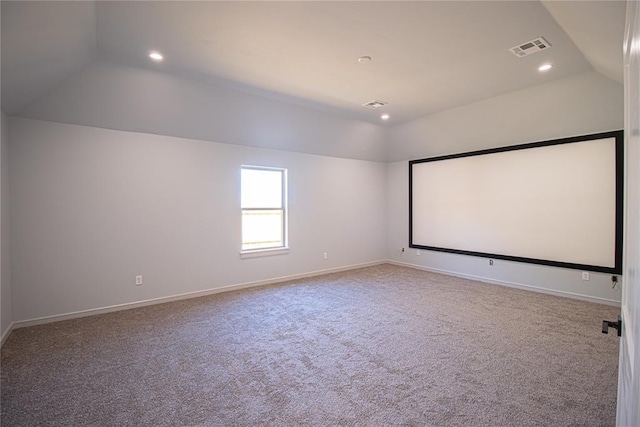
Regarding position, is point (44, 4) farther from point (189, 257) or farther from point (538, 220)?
point (538, 220)

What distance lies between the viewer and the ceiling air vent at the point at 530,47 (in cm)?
324

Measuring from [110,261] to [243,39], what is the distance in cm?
320

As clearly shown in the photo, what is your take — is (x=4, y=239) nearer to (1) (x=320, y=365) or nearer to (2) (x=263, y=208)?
(2) (x=263, y=208)

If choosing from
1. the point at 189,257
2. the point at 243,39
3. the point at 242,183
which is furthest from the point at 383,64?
the point at 189,257

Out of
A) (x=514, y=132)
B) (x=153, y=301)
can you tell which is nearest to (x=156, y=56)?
(x=153, y=301)

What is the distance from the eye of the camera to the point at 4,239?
328cm

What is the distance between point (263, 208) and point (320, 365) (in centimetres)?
329

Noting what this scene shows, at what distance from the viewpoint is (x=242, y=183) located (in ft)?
17.2

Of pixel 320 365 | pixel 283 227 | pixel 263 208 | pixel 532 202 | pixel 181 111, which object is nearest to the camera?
pixel 320 365

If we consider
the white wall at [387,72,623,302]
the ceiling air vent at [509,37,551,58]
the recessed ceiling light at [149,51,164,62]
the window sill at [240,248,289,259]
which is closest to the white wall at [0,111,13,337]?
the recessed ceiling light at [149,51,164,62]

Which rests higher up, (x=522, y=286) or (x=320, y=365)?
(x=522, y=286)

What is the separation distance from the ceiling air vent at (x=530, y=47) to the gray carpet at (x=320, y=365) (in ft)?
10.1

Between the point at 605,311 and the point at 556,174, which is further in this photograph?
the point at 556,174

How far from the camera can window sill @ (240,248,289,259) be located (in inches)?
204
